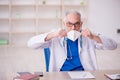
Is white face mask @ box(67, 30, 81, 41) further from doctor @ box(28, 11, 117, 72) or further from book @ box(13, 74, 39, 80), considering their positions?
book @ box(13, 74, 39, 80)

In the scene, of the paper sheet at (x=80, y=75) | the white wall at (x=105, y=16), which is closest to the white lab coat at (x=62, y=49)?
the paper sheet at (x=80, y=75)

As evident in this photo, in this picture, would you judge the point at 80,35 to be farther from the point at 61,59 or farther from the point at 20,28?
the point at 20,28

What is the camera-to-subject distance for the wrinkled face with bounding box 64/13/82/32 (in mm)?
2014

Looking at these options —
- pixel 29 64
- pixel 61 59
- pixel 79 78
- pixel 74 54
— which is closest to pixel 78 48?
pixel 74 54

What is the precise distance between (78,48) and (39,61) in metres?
3.03

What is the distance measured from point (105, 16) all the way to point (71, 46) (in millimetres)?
5202

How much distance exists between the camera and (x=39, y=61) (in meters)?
4.95

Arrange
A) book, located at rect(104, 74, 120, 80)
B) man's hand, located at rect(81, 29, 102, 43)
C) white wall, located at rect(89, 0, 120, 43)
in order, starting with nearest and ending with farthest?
book, located at rect(104, 74, 120, 80) < man's hand, located at rect(81, 29, 102, 43) < white wall, located at rect(89, 0, 120, 43)

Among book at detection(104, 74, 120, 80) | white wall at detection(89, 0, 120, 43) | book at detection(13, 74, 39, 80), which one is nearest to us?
book at detection(13, 74, 39, 80)

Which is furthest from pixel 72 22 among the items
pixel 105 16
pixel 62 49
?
pixel 105 16

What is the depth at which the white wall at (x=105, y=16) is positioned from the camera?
271 inches

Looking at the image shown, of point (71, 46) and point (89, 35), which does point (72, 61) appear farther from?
point (89, 35)

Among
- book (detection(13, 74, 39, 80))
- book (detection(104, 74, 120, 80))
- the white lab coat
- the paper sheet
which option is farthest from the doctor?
book (detection(13, 74, 39, 80))

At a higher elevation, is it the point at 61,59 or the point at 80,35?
the point at 80,35
